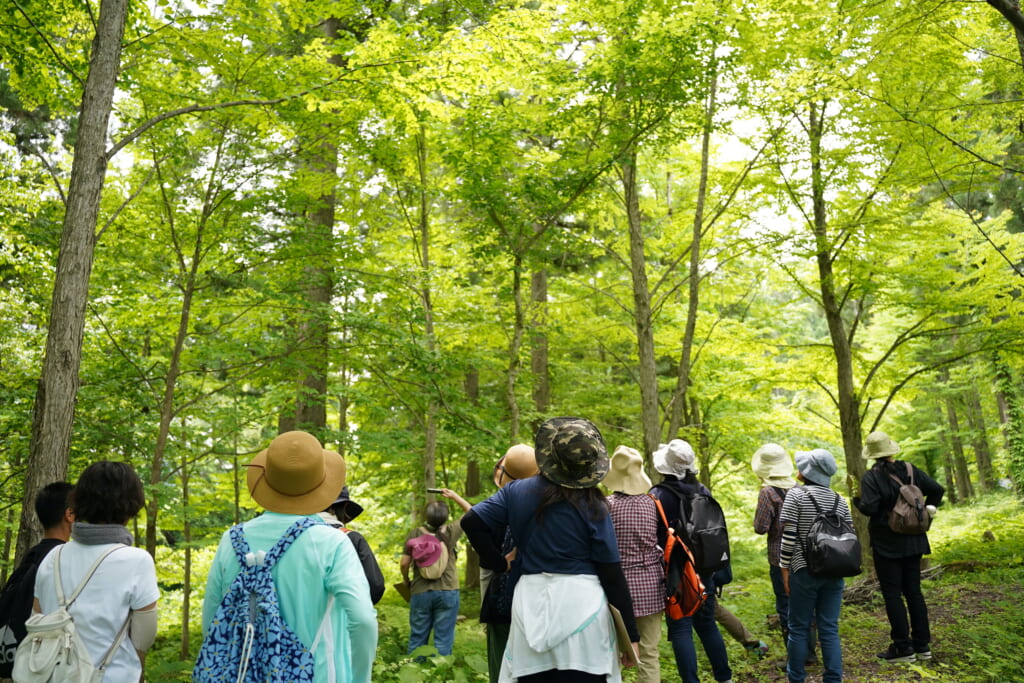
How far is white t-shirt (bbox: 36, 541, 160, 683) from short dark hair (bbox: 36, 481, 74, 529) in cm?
54

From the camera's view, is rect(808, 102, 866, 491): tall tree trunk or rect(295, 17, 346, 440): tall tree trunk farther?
rect(808, 102, 866, 491): tall tree trunk

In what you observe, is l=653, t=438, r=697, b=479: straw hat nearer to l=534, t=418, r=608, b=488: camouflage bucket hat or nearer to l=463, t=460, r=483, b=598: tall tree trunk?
l=534, t=418, r=608, b=488: camouflage bucket hat

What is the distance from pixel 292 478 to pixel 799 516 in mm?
4132

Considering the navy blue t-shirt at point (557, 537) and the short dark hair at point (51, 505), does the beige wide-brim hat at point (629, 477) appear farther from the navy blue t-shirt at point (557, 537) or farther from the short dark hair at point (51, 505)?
the short dark hair at point (51, 505)

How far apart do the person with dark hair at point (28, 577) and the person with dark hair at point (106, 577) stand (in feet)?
0.90

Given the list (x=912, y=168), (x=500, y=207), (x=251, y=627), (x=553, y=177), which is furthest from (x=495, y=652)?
(x=912, y=168)

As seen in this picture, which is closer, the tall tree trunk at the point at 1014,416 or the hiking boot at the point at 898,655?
the hiking boot at the point at 898,655

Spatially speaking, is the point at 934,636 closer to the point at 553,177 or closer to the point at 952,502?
the point at 553,177

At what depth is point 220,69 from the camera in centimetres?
754

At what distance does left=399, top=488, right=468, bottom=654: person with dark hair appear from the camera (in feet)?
23.2

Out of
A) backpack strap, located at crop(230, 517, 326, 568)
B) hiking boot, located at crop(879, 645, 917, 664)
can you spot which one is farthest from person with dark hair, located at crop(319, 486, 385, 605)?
hiking boot, located at crop(879, 645, 917, 664)

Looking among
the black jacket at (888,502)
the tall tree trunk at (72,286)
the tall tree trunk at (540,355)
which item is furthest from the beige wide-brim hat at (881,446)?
the tall tree trunk at (540,355)

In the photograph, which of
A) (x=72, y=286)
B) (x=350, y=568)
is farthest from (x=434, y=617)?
(x=350, y=568)

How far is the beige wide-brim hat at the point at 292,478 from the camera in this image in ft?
8.34
